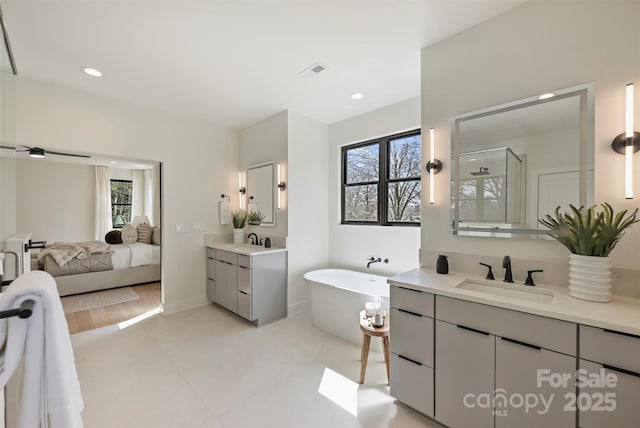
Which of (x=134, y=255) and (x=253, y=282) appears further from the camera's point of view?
(x=134, y=255)

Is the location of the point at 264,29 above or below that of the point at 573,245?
above

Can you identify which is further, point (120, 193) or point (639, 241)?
point (120, 193)

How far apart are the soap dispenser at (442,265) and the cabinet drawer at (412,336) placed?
46 centimetres

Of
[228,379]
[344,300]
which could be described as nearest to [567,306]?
[344,300]

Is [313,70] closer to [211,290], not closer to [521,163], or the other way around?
[521,163]

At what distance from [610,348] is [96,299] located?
220 inches

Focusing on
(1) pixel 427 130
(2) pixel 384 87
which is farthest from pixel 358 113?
(1) pixel 427 130

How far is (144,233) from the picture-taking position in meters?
5.43

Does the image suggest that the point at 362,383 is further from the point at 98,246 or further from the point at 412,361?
the point at 98,246

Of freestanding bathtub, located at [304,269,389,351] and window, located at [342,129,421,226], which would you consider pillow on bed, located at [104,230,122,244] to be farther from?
window, located at [342,129,421,226]

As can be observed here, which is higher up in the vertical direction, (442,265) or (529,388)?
(442,265)

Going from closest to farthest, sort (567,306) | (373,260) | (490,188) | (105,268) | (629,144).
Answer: (567,306) → (629,144) → (490,188) → (373,260) → (105,268)

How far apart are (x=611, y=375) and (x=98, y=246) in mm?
6284

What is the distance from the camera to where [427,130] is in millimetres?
2168
